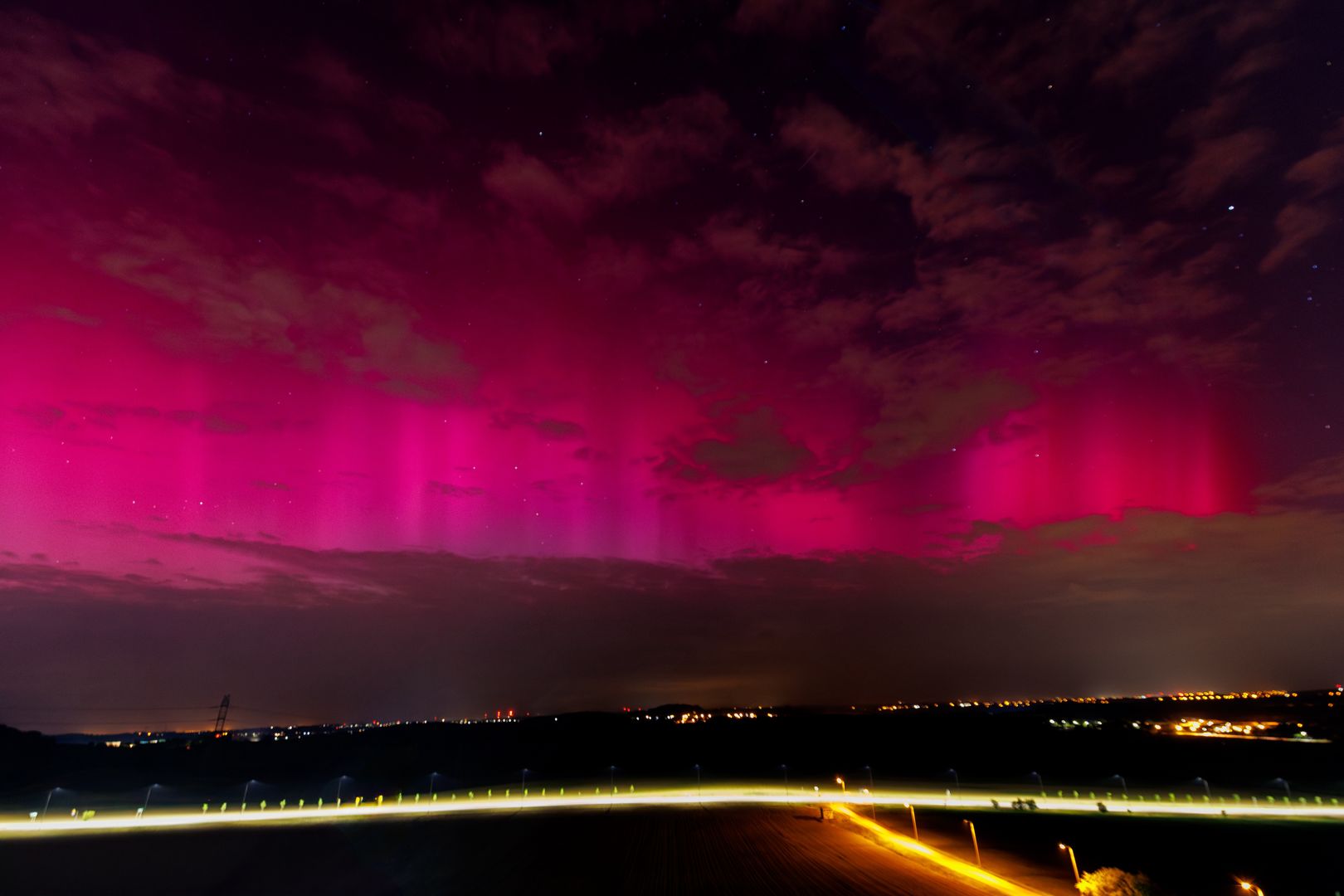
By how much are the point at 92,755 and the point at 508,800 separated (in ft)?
454

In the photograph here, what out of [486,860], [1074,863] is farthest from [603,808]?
[1074,863]

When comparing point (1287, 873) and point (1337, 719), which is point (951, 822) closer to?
point (1287, 873)

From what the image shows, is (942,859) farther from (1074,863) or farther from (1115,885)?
(1115,885)

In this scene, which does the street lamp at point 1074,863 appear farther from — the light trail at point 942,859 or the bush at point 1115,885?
the light trail at point 942,859

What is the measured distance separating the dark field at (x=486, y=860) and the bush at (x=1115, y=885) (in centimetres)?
419

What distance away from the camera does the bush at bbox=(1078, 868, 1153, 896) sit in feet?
71.2

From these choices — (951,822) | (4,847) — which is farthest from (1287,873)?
(4,847)

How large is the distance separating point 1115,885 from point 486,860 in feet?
90.2

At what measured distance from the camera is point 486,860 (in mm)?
32312

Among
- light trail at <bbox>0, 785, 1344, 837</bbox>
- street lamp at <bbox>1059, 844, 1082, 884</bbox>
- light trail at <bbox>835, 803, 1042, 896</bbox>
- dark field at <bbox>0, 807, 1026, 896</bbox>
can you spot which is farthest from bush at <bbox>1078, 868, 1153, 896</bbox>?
light trail at <bbox>0, 785, 1344, 837</bbox>

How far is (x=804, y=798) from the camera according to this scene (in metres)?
53.1

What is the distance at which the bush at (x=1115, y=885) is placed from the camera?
21703 millimetres

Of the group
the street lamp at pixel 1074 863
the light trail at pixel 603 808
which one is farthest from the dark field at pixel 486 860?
the light trail at pixel 603 808

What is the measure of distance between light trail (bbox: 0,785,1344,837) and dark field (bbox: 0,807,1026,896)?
4.53m
